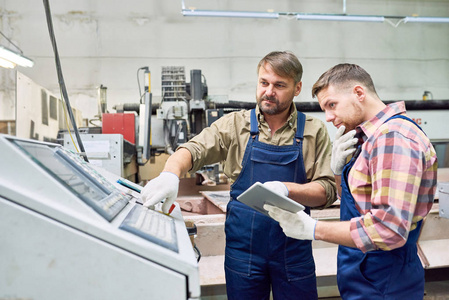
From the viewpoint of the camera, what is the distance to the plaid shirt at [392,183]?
0.84m

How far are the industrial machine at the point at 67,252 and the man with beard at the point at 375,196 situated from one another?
547 millimetres

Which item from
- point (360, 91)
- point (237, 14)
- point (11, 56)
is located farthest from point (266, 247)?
point (237, 14)

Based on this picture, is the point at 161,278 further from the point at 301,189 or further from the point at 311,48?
the point at 311,48

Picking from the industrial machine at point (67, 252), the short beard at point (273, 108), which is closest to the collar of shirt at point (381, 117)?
the short beard at point (273, 108)

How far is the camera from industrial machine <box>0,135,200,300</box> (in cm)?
50

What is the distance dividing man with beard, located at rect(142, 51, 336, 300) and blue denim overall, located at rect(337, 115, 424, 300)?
0.97ft

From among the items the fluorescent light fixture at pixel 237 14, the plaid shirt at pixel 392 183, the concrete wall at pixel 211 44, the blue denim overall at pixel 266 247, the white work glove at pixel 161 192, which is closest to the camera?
the plaid shirt at pixel 392 183

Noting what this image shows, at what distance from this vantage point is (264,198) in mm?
939

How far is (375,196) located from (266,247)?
58 centimetres

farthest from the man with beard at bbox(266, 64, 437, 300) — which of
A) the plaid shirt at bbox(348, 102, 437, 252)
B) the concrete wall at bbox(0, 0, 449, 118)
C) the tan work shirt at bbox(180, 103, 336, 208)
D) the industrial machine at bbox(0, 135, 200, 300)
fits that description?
the concrete wall at bbox(0, 0, 449, 118)

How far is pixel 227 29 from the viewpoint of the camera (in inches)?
217

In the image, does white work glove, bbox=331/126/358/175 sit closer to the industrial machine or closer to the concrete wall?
the industrial machine

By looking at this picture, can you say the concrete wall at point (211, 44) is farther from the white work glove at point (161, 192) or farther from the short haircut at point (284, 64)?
the white work glove at point (161, 192)

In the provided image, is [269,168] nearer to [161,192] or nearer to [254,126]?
[254,126]
